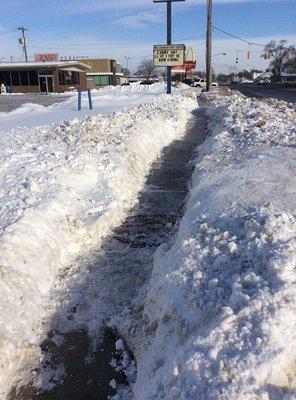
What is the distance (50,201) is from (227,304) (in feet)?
13.3

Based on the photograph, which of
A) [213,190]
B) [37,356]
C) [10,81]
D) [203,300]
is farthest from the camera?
[10,81]

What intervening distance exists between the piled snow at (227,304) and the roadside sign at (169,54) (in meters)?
28.1

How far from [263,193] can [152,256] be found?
6.17 ft

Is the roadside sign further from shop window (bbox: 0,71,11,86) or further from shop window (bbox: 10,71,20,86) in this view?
shop window (bbox: 0,71,11,86)

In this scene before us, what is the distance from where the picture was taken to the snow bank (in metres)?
4.83

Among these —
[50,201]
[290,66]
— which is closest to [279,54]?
[290,66]

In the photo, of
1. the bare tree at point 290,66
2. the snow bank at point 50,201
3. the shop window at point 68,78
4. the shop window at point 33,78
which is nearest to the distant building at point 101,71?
the shop window at point 68,78

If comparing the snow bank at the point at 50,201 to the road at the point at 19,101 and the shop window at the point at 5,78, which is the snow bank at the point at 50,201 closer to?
the road at the point at 19,101

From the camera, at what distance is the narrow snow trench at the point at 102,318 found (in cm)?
422

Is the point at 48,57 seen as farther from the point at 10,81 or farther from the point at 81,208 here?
the point at 81,208

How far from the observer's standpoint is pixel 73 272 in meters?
6.10

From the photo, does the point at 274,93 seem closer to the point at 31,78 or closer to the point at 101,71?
the point at 31,78

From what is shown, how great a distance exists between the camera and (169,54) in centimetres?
3306

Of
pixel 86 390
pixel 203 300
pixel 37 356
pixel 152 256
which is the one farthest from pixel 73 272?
pixel 203 300
